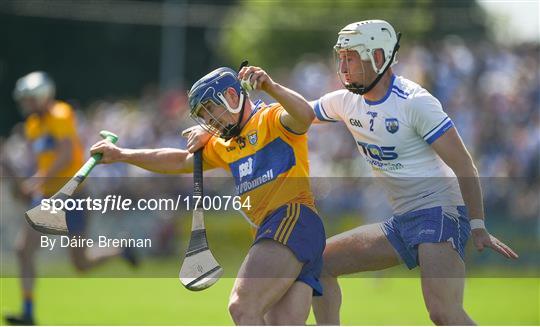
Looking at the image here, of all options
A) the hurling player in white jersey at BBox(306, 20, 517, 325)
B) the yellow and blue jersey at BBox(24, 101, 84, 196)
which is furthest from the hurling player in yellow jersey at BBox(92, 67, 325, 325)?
the yellow and blue jersey at BBox(24, 101, 84, 196)

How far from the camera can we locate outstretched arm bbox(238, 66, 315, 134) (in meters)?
7.07

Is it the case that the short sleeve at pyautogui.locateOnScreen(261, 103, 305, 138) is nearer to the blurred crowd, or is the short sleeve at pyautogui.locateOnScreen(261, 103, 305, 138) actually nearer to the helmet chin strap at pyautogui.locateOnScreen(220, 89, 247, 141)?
A: the helmet chin strap at pyautogui.locateOnScreen(220, 89, 247, 141)

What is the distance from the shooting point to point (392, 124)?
7469 mm

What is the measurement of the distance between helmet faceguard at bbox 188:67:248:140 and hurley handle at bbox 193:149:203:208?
0.40 m

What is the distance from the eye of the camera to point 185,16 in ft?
145

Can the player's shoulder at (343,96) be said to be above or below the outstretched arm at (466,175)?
above

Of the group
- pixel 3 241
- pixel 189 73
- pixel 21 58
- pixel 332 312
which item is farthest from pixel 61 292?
pixel 189 73

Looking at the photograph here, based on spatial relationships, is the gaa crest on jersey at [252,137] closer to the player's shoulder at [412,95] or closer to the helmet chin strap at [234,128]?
the helmet chin strap at [234,128]

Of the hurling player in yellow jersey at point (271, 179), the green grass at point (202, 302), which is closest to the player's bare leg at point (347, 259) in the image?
the hurling player in yellow jersey at point (271, 179)

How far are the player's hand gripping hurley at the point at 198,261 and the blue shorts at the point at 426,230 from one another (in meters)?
1.23

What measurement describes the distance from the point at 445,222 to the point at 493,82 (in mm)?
12769

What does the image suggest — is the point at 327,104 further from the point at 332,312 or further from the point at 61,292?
the point at 61,292

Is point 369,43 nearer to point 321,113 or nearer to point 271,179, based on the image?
point 321,113

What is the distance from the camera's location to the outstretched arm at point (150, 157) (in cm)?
807
